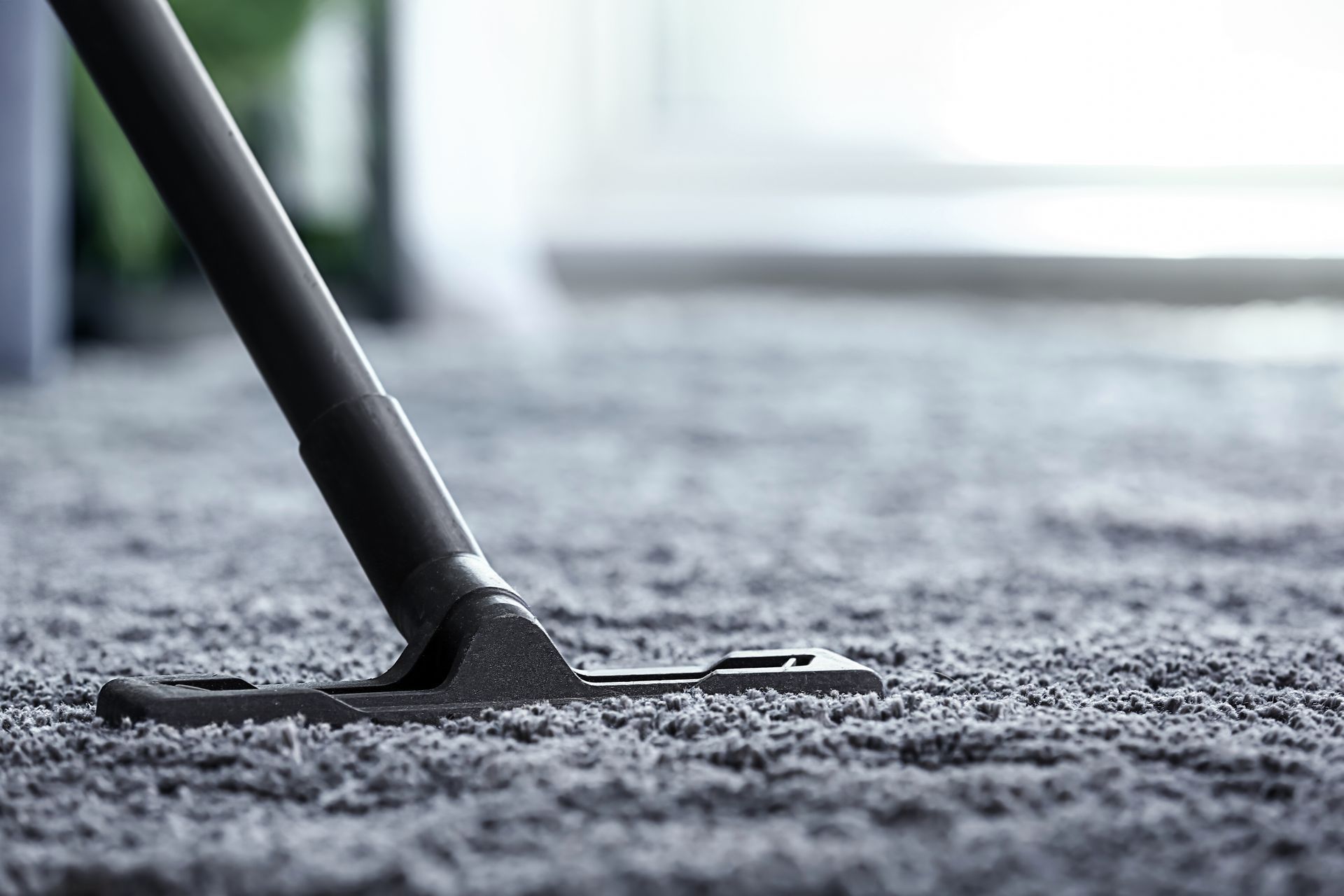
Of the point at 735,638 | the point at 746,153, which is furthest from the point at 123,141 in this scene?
the point at 735,638

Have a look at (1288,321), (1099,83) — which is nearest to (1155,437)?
(1288,321)

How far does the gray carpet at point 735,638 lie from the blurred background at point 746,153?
0.75m

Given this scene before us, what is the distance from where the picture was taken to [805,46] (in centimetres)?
285

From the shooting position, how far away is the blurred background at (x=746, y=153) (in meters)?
2.03

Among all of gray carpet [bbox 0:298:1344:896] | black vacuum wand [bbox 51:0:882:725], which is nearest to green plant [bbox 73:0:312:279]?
gray carpet [bbox 0:298:1344:896]

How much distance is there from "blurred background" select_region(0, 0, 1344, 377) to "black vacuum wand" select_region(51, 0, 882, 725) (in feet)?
4.50

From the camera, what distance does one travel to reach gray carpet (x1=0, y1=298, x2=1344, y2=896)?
0.33 meters

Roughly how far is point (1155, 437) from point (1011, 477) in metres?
0.22

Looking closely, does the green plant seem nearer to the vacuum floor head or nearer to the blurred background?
the blurred background

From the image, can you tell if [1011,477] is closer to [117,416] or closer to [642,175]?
[117,416]

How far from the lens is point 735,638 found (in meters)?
0.57

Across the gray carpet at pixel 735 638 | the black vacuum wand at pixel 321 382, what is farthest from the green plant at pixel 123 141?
the black vacuum wand at pixel 321 382

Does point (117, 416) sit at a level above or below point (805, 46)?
below

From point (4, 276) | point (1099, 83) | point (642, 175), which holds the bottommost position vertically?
point (4, 276)
